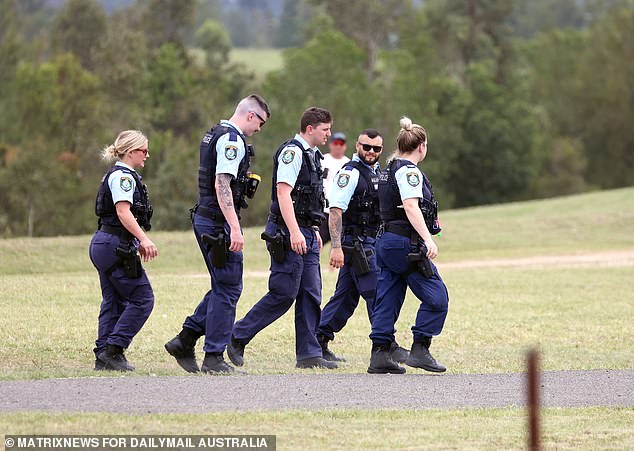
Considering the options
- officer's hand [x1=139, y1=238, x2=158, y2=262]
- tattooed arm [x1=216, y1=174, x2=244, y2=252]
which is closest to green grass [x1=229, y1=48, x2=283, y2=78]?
officer's hand [x1=139, y1=238, x2=158, y2=262]

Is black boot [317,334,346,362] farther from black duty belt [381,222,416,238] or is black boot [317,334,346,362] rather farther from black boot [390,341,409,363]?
black duty belt [381,222,416,238]

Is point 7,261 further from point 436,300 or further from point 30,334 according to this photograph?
point 436,300

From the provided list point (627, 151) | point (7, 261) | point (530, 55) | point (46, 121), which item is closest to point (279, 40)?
point (530, 55)

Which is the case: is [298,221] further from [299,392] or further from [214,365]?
[299,392]

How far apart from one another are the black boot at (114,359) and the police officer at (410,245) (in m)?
1.96

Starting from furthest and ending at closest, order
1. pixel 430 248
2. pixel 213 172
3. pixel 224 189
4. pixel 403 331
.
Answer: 1. pixel 403 331
2. pixel 213 172
3. pixel 430 248
4. pixel 224 189

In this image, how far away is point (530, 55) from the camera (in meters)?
86.9

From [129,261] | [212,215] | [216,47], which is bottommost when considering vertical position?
[129,261]

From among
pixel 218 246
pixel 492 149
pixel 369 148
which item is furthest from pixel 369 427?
pixel 492 149

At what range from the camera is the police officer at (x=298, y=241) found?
33.1 feet

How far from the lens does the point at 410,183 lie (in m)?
9.74

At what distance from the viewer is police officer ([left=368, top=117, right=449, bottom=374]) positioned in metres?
9.76

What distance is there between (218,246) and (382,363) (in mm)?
1633

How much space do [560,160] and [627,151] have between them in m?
5.14
